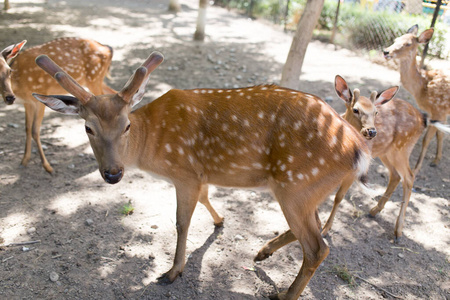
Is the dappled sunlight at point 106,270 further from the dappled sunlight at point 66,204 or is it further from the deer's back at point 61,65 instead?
the deer's back at point 61,65

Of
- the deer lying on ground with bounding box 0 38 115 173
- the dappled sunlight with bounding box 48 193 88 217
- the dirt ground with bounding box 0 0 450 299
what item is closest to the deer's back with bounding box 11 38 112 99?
the deer lying on ground with bounding box 0 38 115 173

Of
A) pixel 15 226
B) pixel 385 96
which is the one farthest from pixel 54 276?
pixel 385 96

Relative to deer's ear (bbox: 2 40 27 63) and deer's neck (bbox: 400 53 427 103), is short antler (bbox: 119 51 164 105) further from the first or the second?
deer's neck (bbox: 400 53 427 103)

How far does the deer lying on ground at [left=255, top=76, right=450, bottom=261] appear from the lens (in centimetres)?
377

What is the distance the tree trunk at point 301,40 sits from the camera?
207 inches

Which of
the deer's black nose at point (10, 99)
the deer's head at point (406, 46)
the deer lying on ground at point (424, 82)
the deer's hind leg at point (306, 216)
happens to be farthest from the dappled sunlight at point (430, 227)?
the deer's black nose at point (10, 99)

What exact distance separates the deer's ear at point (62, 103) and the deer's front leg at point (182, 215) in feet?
3.29

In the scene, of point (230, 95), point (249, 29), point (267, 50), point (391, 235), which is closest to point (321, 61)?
point (267, 50)

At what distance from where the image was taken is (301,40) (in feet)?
17.8

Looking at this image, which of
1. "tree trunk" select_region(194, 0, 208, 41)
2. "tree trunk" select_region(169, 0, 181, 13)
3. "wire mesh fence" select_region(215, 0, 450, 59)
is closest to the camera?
"tree trunk" select_region(194, 0, 208, 41)

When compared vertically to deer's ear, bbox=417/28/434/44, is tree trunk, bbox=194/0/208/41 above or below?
below

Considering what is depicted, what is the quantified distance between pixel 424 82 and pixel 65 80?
5.13 m

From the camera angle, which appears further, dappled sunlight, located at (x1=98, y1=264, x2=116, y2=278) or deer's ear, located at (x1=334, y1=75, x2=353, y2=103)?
deer's ear, located at (x1=334, y1=75, x2=353, y2=103)

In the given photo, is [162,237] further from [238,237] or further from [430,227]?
[430,227]
